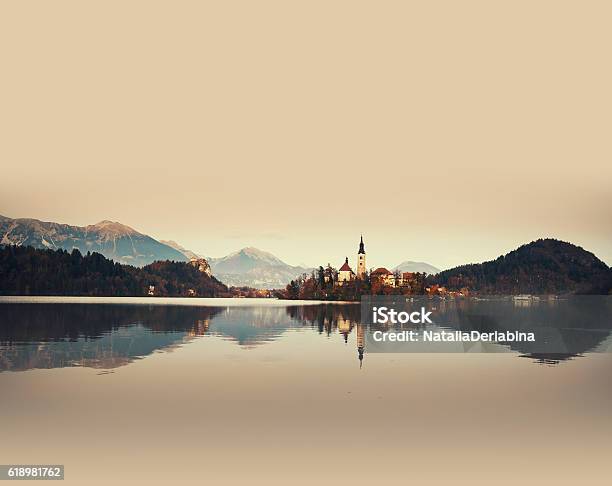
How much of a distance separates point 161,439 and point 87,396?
734 cm

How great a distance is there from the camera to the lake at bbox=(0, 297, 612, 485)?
17688 mm

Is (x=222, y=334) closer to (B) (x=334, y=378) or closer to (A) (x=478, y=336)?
(A) (x=478, y=336)

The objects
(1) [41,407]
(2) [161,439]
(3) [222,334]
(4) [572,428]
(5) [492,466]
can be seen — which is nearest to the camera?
(5) [492,466]

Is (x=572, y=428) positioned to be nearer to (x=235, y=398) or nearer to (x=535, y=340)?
(x=235, y=398)

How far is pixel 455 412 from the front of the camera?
2469cm

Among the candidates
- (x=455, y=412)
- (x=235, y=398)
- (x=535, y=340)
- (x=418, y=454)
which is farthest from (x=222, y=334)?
(x=418, y=454)

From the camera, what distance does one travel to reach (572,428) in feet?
73.2

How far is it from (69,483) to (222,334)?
151 ft

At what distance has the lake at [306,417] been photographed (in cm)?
1769

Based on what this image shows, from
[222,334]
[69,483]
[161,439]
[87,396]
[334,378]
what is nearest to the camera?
[69,483]

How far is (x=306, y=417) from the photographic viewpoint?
76.8 feet

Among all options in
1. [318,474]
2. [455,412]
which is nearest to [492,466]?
[318,474]

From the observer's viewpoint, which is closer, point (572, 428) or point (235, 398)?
point (572, 428)

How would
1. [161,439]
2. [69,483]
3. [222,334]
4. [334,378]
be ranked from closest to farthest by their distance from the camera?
[69,483] < [161,439] < [334,378] < [222,334]
